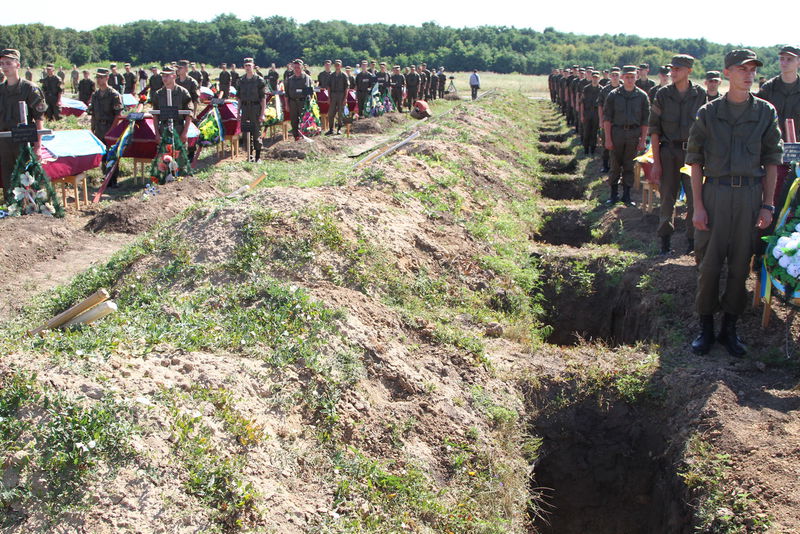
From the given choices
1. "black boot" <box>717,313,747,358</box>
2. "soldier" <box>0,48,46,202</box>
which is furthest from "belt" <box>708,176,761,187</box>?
"soldier" <box>0,48,46,202</box>

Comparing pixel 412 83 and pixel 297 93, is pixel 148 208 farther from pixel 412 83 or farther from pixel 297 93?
pixel 412 83

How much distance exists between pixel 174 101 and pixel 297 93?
18.6 feet

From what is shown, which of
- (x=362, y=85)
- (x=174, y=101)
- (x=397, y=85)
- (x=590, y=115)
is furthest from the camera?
(x=397, y=85)

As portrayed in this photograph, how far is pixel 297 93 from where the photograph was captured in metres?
17.6

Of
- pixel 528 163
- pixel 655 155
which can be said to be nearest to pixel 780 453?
pixel 655 155

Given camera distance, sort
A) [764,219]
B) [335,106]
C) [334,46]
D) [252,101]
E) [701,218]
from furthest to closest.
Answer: [334,46] < [335,106] < [252,101] < [701,218] < [764,219]

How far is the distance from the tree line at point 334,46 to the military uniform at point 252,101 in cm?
4788

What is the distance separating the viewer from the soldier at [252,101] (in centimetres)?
1438

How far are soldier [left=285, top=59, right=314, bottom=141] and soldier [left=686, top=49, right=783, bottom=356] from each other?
13.0m

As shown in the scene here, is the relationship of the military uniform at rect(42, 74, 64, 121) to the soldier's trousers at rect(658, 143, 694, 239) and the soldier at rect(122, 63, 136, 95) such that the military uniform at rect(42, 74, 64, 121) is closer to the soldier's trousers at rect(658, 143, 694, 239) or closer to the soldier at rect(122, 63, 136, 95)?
the soldier at rect(122, 63, 136, 95)

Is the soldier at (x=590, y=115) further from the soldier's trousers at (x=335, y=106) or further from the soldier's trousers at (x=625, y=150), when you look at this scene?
the soldier's trousers at (x=335, y=106)

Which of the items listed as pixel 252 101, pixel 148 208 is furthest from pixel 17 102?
pixel 252 101

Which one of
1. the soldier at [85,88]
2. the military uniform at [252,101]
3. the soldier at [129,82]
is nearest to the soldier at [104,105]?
the military uniform at [252,101]

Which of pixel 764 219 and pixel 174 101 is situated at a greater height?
pixel 174 101
